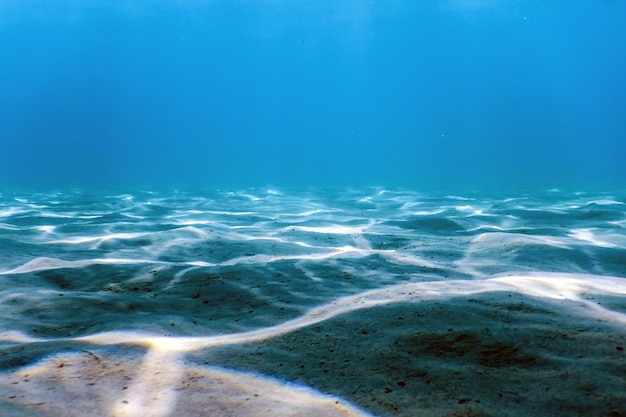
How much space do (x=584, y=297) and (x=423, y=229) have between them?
3.66m

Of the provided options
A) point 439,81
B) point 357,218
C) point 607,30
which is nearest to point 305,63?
point 439,81

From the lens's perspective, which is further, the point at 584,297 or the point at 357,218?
the point at 357,218

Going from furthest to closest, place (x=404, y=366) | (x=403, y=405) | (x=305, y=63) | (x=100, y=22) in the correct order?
(x=305, y=63), (x=100, y=22), (x=404, y=366), (x=403, y=405)

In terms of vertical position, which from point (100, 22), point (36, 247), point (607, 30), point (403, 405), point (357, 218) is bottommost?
point (403, 405)

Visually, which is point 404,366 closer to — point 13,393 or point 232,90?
point 13,393

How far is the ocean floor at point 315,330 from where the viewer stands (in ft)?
4.77

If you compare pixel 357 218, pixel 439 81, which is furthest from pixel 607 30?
pixel 357 218

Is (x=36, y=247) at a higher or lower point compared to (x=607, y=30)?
lower

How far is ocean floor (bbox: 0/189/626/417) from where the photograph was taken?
145cm

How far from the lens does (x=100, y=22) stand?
197 ft

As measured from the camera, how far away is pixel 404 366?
1.69 m

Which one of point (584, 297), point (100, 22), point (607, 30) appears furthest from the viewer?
point (607, 30)

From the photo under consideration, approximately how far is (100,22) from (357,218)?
67925 millimetres

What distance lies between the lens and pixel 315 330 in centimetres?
210
